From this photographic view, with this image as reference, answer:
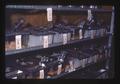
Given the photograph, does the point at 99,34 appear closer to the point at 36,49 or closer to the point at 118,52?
the point at 118,52

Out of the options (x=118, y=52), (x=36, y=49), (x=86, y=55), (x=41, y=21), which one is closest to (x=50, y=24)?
(x=41, y=21)

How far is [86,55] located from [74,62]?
0.12 m

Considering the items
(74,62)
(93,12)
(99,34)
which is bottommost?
(74,62)

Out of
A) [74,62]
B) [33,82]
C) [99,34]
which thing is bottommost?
[33,82]

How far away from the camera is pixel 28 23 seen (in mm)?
2615

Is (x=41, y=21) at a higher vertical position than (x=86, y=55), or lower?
higher

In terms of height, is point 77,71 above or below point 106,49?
below

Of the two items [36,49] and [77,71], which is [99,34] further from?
[36,49]

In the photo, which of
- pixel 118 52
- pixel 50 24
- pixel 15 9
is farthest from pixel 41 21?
pixel 118 52

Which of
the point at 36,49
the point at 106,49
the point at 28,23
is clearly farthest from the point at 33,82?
the point at 106,49

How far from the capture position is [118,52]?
2770 mm
